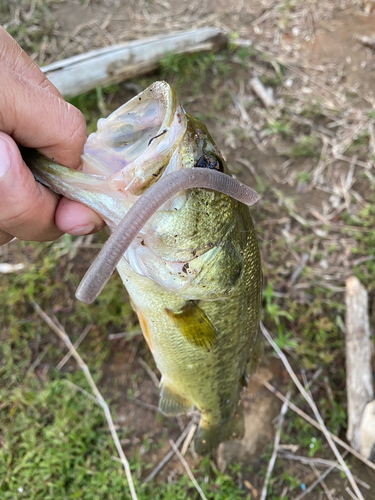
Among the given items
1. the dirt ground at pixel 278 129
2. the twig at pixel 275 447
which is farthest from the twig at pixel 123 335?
the twig at pixel 275 447

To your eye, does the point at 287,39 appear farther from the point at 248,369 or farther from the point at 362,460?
the point at 362,460

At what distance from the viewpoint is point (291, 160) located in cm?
348

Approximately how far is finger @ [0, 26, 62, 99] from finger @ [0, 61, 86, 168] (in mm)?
120

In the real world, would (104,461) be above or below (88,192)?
below

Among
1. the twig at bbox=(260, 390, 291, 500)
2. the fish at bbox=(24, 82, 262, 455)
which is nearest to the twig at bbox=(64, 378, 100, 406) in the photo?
the fish at bbox=(24, 82, 262, 455)

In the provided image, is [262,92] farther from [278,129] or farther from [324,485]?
[324,485]

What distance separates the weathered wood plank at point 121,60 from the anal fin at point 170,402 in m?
2.60

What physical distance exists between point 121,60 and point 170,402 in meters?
3.01

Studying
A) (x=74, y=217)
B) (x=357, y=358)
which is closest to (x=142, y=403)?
(x=357, y=358)

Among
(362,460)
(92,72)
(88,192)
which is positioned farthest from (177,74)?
(362,460)

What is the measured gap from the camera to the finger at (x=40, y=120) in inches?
39.0

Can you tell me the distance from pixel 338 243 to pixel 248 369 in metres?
1.77

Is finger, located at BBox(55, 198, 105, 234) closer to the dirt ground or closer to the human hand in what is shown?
the human hand

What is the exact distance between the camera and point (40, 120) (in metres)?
1.07
